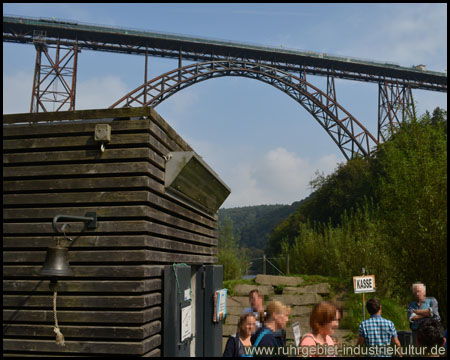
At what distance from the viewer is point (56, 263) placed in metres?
4.22

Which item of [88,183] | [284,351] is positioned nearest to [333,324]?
[284,351]

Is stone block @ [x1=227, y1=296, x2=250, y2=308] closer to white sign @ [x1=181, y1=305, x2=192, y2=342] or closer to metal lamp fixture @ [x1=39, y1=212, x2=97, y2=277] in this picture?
white sign @ [x1=181, y1=305, x2=192, y2=342]

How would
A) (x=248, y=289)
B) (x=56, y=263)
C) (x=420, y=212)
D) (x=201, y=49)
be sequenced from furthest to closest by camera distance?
(x=201, y=49)
(x=248, y=289)
(x=420, y=212)
(x=56, y=263)

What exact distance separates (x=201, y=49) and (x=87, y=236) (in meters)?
27.5

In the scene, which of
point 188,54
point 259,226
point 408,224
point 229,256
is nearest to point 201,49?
point 188,54

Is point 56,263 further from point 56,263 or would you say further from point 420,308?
point 420,308

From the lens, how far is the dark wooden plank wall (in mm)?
4504

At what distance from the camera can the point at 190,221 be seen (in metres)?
6.46

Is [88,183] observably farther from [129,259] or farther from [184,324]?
[184,324]

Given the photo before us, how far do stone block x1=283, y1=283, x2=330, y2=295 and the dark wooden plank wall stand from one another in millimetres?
9506

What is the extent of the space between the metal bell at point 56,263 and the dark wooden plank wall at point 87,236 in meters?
0.38

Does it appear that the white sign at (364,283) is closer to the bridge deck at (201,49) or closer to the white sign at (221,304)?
the white sign at (221,304)

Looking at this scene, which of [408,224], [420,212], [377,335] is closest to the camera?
[377,335]

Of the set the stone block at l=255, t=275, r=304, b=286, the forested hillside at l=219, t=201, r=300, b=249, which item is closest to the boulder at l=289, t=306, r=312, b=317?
the stone block at l=255, t=275, r=304, b=286
